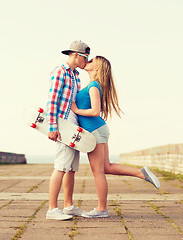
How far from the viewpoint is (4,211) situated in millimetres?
4582

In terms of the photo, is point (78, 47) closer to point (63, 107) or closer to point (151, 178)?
point (63, 107)

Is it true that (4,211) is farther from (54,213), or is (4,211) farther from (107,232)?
(107,232)

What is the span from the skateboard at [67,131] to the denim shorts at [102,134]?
4.4 inches

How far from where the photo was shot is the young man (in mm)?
4059

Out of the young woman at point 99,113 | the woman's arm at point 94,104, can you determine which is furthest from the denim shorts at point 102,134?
the woman's arm at point 94,104

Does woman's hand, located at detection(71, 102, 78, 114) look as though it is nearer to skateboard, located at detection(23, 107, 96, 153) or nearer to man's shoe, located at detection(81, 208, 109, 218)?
skateboard, located at detection(23, 107, 96, 153)

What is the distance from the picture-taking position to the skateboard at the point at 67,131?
4070mm

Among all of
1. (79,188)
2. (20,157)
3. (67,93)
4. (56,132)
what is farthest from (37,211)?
(20,157)

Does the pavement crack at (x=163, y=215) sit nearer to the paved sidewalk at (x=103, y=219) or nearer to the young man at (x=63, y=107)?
the paved sidewalk at (x=103, y=219)

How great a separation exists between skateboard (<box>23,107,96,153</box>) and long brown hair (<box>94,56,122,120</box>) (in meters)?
0.42

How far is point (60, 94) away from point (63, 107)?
0.15m

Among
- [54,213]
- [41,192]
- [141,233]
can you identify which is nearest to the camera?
[141,233]

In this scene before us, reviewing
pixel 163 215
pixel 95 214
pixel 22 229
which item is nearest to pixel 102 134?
pixel 95 214

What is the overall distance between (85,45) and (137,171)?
152cm
